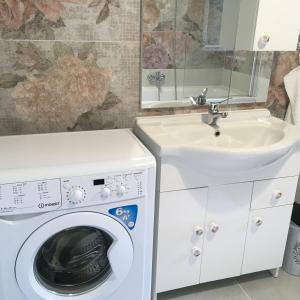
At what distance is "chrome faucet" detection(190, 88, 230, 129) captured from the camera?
166 cm

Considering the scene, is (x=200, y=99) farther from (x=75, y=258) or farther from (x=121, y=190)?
(x=75, y=258)

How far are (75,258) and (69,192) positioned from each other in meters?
0.39

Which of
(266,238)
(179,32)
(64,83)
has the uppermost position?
(179,32)

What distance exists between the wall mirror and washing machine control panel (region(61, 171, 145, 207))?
581 mm

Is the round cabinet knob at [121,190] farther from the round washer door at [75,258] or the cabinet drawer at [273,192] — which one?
the cabinet drawer at [273,192]

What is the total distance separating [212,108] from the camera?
1.66m

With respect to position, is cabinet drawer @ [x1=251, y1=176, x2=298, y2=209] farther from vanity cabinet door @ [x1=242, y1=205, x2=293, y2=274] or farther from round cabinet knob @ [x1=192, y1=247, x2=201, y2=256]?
round cabinet knob @ [x1=192, y1=247, x2=201, y2=256]

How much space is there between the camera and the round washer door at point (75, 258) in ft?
3.81

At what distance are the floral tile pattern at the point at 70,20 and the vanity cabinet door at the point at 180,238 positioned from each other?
80 cm

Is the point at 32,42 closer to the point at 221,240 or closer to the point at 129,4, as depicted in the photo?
the point at 129,4

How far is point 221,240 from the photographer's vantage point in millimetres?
1588

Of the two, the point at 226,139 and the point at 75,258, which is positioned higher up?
the point at 226,139

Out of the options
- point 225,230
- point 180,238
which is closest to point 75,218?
point 180,238

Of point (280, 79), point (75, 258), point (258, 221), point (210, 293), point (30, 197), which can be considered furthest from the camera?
point (280, 79)
